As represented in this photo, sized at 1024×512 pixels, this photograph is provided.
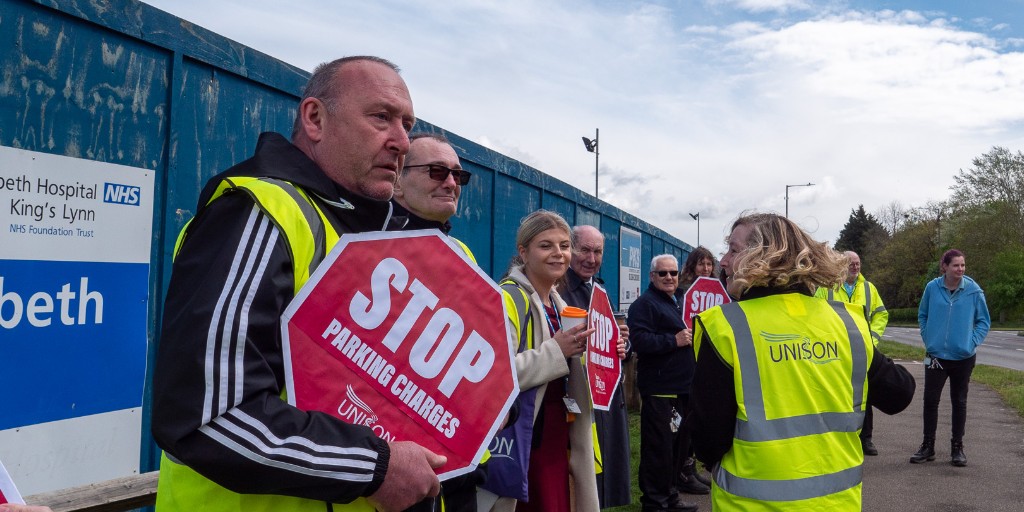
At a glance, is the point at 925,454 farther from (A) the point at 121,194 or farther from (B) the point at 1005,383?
(B) the point at 1005,383

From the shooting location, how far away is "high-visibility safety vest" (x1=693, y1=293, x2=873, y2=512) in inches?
101

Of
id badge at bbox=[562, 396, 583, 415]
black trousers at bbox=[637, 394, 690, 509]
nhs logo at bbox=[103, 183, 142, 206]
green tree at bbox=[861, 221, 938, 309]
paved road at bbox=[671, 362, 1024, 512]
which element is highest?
green tree at bbox=[861, 221, 938, 309]

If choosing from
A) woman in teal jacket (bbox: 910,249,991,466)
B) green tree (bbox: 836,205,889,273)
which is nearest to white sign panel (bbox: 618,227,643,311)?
woman in teal jacket (bbox: 910,249,991,466)

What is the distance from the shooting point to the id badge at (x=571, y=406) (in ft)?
11.2

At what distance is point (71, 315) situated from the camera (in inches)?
102

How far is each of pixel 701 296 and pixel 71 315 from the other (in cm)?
483

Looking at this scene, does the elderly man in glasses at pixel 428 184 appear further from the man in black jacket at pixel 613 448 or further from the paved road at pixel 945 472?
the paved road at pixel 945 472

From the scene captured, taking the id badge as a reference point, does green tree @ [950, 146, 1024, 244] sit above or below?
above

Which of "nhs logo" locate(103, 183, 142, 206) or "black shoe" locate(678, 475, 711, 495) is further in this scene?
"black shoe" locate(678, 475, 711, 495)

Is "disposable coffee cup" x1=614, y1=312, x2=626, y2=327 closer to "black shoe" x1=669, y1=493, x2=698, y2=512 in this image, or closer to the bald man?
"black shoe" x1=669, y1=493, x2=698, y2=512

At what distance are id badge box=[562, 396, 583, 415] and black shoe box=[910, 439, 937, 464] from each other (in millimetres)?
5644

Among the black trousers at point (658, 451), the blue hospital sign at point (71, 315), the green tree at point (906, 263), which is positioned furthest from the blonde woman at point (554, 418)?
the green tree at point (906, 263)

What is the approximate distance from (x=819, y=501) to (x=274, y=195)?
2.11 meters

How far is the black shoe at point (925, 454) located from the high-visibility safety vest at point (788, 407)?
568 centimetres
